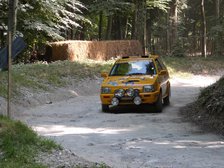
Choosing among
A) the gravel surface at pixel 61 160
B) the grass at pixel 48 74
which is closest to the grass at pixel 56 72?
the grass at pixel 48 74

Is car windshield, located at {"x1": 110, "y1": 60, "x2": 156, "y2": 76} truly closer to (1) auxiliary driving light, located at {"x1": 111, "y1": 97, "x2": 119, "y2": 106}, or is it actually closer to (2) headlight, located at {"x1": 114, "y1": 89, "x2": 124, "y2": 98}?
(2) headlight, located at {"x1": 114, "y1": 89, "x2": 124, "y2": 98}

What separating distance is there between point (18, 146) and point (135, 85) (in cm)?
668

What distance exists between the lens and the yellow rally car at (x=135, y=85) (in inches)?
537

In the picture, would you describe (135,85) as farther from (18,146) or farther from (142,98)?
(18,146)

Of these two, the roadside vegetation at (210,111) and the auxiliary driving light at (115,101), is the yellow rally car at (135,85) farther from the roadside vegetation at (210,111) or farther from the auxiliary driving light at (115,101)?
the roadside vegetation at (210,111)

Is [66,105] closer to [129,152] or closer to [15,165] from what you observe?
[129,152]

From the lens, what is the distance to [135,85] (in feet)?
45.0

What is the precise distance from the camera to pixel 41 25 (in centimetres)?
2497

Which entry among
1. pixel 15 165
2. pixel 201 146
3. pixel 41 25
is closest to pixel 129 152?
pixel 201 146

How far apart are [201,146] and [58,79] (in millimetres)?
12499

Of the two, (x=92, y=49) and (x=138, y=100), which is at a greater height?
(x=92, y=49)

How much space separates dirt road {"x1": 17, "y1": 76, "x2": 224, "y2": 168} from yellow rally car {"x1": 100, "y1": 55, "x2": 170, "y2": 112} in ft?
1.46

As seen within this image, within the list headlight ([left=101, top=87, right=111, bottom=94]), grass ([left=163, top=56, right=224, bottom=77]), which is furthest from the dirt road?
grass ([left=163, top=56, right=224, bottom=77])

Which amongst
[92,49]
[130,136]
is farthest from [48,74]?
[130,136]
